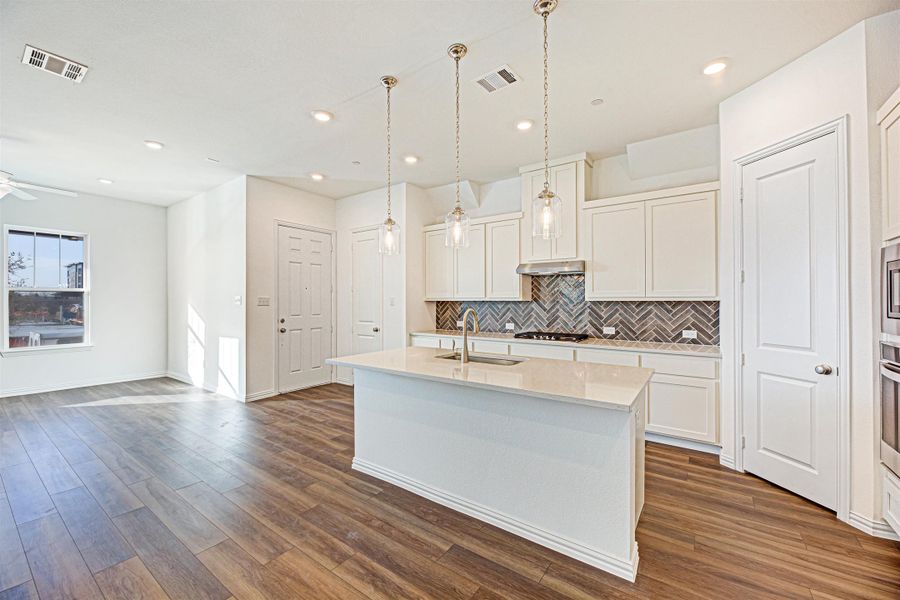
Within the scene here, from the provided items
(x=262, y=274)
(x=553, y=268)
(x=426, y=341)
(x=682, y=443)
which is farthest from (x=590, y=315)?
(x=262, y=274)

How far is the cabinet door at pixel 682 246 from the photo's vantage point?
10.8 feet

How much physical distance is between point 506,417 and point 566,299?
2.56 meters

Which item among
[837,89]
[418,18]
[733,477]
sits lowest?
[733,477]

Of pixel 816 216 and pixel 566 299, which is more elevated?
pixel 816 216

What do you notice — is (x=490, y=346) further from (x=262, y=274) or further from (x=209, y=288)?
(x=209, y=288)

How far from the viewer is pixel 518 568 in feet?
5.91

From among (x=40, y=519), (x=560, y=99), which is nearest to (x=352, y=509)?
(x=40, y=519)

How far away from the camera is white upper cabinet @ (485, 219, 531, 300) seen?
4418 mm

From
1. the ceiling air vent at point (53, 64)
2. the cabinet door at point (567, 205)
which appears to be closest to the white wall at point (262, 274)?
the ceiling air vent at point (53, 64)

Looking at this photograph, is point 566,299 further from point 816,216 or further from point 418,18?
point 418,18

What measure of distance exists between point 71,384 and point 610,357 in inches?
286

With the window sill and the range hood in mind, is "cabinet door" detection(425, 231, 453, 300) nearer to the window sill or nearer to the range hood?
the range hood

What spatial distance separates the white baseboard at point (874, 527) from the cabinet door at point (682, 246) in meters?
1.75

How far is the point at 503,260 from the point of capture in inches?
177
